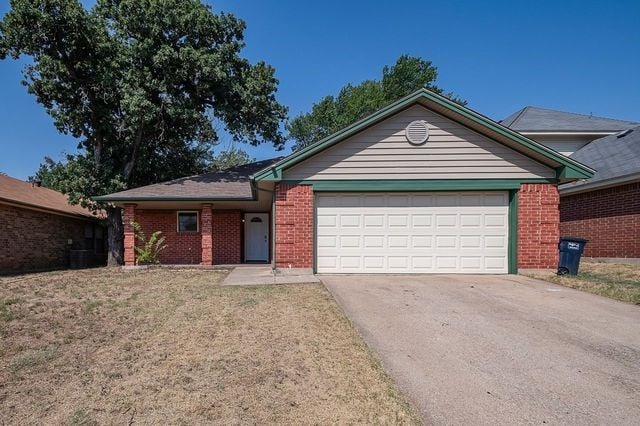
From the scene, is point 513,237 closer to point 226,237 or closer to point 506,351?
point 506,351

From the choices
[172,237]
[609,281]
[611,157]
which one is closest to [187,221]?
[172,237]

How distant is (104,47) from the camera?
15.5 meters

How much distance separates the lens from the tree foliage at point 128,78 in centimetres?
1509

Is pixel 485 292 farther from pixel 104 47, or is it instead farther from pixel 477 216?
pixel 104 47

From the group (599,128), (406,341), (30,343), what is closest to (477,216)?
(406,341)

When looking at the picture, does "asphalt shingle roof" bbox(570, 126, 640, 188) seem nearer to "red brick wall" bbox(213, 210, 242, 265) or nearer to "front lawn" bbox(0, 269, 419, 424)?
"front lawn" bbox(0, 269, 419, 424)

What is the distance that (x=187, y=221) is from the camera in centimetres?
1603

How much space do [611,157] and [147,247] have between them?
729 inches

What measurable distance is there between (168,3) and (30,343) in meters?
15.2

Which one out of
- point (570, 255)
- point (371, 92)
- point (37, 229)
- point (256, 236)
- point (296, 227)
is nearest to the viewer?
point (570, 255)

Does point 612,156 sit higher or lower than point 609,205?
higher

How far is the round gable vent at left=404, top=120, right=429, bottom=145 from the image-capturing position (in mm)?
10023

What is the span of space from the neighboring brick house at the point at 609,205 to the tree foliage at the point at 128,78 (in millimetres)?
13230

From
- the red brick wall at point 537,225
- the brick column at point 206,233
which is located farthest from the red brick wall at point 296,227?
the red brick wall at point 537,225
